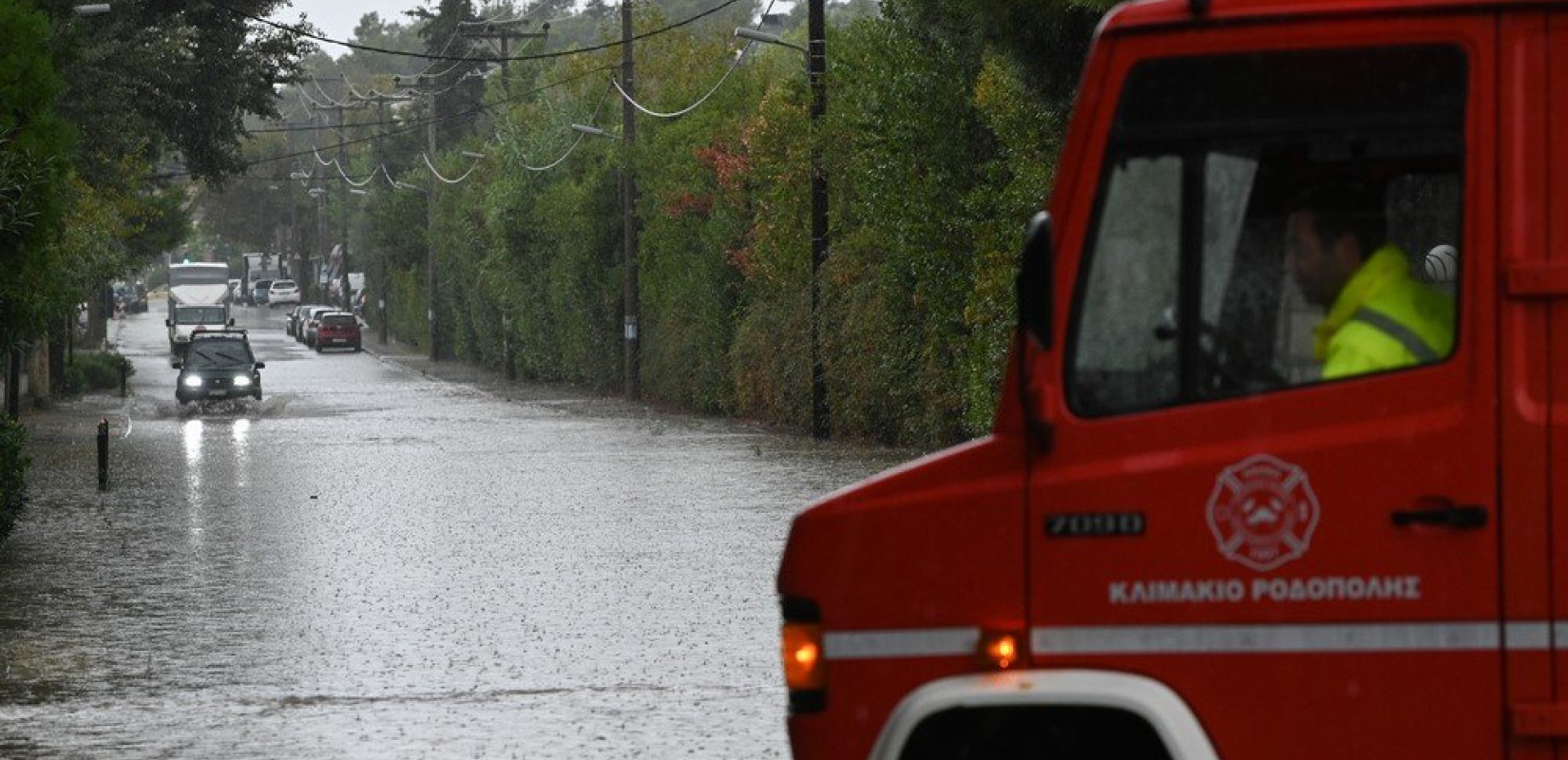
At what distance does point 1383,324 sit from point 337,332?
272 feet

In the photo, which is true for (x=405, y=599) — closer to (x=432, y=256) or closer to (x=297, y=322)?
(x=432, y=256)

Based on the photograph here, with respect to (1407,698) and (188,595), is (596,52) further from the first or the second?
(1407,698)

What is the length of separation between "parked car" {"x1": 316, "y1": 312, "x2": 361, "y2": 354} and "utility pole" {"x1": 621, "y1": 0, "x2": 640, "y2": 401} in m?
36.9

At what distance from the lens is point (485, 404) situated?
5053 cm

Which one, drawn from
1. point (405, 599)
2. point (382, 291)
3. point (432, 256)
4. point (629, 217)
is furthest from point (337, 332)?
point (405, 599)

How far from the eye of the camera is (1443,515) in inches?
221

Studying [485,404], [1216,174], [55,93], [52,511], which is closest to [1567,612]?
[1216,174]

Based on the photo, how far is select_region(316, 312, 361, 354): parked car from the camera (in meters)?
86.7

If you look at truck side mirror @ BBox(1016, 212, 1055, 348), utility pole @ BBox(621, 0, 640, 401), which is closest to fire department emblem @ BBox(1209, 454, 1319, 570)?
truck side mirror @ BBox(1016, 212, 1055, 348)

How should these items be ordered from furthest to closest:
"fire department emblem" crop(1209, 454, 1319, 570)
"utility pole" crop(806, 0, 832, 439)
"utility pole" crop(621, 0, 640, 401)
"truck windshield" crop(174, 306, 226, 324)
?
"truck windshield" crop(174, 306, 226, 324) → "utility pole" crop(621, 0, 640, 401) → "utility pole" crop(806, 0, 832, 439) → "fire department emblem" crop(1209, 454, 1319, 570)

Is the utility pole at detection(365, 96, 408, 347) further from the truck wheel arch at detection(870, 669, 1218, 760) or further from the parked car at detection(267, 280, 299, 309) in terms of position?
the truck wheel arch at detection(870, 669, 1218, 760)

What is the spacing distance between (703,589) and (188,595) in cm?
359

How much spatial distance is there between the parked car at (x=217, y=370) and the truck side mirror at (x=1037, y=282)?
1720 inches

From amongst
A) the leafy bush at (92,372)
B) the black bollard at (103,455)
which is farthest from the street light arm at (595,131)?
the black bollard at (103,455)
